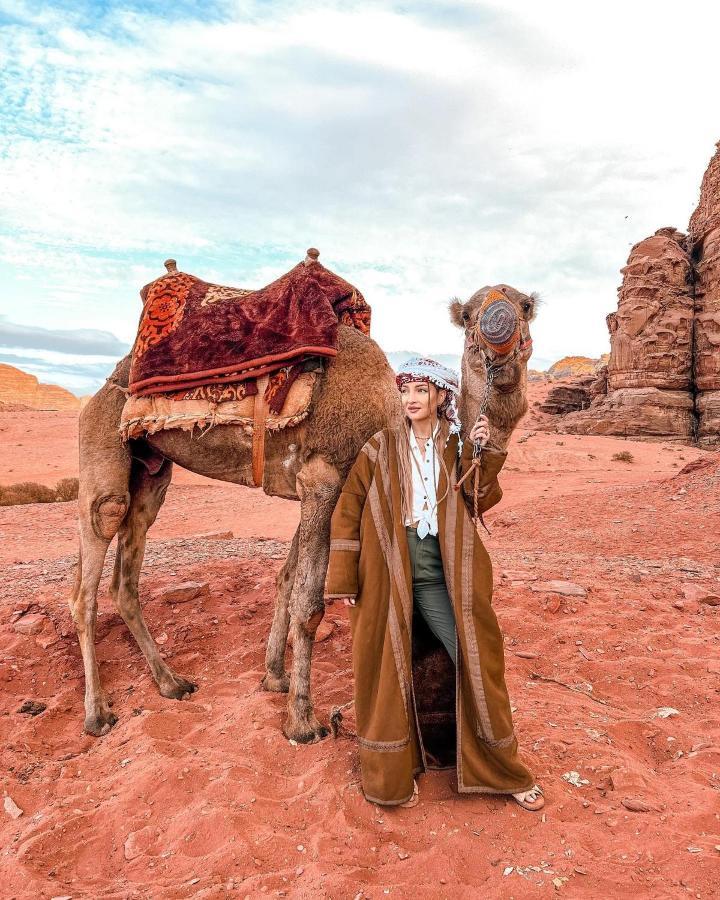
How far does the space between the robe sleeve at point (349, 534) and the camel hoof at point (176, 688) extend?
72.1 inches

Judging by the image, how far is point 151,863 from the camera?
2.55m

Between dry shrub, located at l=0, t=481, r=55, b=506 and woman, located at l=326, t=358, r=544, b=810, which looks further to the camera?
dry shrub, located at l=0, t=481, r=55, b=506

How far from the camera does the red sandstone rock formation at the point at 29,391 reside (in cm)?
9121

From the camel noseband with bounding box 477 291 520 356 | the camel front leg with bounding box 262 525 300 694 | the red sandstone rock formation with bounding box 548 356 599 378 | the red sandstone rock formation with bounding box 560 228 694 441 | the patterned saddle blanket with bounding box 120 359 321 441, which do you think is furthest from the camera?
the red sandstone rock formation with bounding box 548 356 599 378

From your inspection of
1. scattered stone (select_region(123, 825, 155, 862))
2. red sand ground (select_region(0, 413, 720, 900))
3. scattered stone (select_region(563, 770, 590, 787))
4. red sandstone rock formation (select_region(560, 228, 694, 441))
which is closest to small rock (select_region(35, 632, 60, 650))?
red sand ground (select_region(0, 413, 720, 900))

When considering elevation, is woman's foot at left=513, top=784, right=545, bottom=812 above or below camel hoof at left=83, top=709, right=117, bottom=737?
above

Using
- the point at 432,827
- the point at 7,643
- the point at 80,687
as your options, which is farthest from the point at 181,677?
the point at 432,827

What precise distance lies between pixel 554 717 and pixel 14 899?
2694 millimetres

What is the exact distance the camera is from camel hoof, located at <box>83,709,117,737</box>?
12.3 feet

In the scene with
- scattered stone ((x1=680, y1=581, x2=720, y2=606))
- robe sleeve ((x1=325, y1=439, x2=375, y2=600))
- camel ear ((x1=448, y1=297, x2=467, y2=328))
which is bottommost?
scattered stone ((x1=680, y1=581, x2=720, y2=606))

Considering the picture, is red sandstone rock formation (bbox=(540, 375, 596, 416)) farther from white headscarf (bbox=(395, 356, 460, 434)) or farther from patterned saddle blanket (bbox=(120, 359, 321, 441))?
white headscarf (bbox=(395, 356, 460, 434))

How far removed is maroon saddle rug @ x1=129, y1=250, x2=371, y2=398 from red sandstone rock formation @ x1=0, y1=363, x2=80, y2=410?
9501cm

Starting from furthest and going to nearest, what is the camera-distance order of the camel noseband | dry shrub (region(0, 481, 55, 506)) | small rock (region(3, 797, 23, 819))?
dry shrub (region(0, 481, 55, 506))
small rock (region(3, 797, 23, 819))
the camel noseband

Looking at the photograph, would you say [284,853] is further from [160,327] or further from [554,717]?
[160,327]
